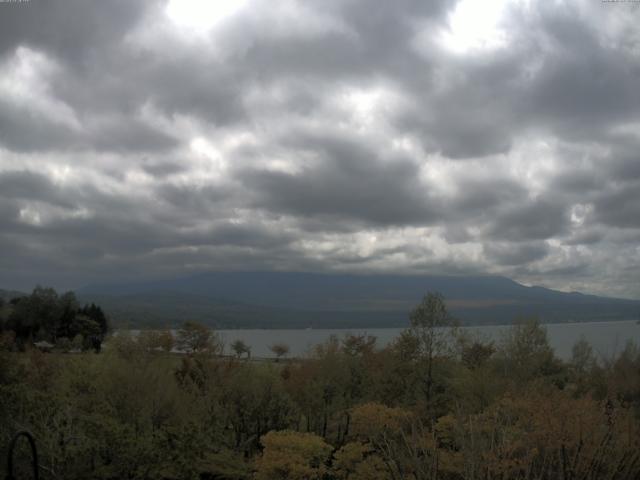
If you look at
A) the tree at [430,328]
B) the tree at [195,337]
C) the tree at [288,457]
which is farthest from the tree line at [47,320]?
the tree at [288,457]

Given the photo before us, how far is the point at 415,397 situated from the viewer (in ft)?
103

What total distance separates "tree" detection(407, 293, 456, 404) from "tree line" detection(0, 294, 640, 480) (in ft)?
0.23

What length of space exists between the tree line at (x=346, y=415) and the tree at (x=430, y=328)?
7 cm

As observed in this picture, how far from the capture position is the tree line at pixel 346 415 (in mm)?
15805

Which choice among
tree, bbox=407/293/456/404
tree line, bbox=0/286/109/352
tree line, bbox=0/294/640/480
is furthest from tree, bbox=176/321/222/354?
tree line, bbox=0/286/109/352

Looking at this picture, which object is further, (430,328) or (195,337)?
(195,337)

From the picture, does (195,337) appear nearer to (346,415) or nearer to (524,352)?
(346,415)

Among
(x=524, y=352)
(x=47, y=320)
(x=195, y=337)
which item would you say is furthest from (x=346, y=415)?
(x=47, y=320)

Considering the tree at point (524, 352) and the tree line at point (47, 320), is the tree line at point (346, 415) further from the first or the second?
the tree line at point (47, 320)

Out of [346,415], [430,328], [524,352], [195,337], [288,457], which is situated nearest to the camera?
[288,457]

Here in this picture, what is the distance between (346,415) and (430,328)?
6.40m

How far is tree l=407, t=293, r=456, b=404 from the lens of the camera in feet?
105

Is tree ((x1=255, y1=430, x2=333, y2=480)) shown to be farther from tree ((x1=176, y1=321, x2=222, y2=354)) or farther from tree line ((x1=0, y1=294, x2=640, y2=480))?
tree ((x1=176, y1=321, x2=222, y2=354))

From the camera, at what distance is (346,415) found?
3080cm
